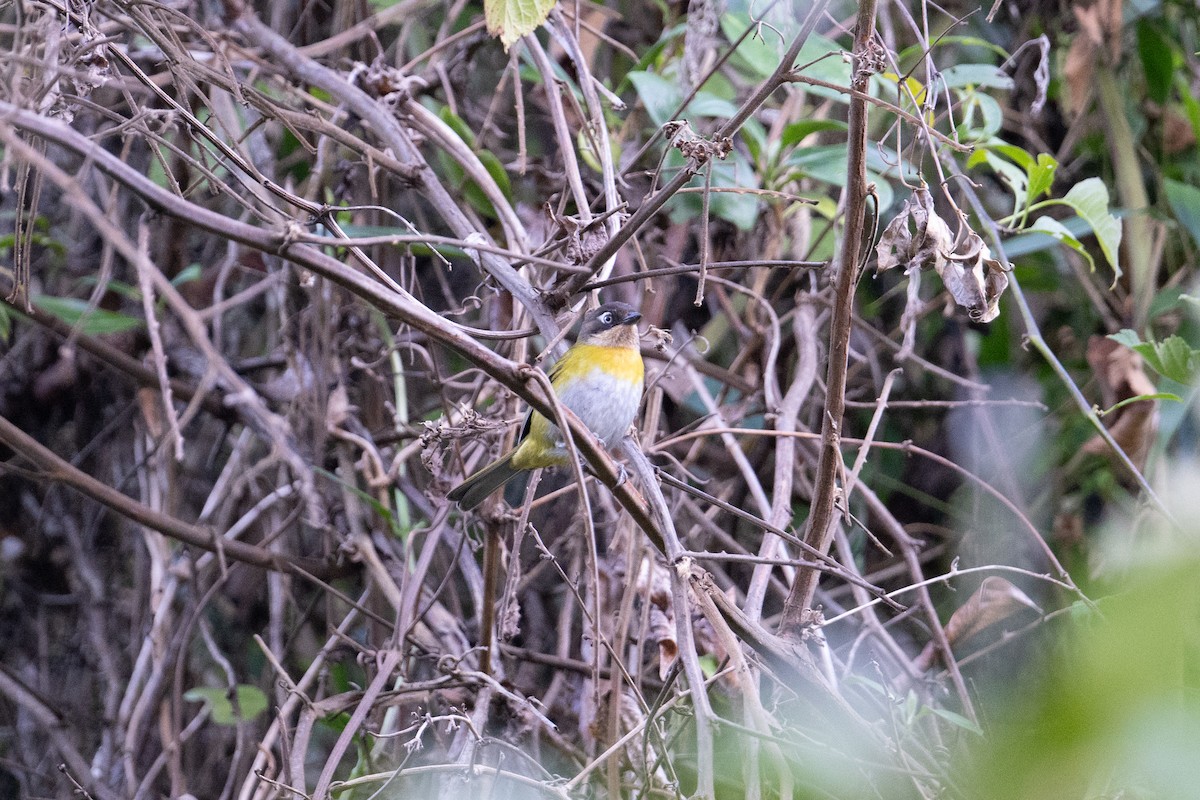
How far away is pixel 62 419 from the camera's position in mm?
4223

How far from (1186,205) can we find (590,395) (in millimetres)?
2335

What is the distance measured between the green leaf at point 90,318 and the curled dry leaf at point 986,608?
9.40 feet

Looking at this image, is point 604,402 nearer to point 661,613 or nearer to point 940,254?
point 661,613

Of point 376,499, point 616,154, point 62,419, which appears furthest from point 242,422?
point 616,154

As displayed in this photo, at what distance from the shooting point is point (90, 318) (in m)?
3.54

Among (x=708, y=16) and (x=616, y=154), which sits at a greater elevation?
(x=708, y=16)

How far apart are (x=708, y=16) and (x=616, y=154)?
0.55m

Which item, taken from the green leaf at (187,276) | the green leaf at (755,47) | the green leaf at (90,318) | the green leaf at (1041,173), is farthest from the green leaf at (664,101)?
the green leaf at (90,318)

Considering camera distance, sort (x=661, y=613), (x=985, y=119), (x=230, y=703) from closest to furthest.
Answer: (x=661, y=613), (x=985, y=119), (x=230, y=703)

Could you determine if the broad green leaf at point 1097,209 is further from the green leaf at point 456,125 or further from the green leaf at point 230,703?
the green leaf at point 230,703

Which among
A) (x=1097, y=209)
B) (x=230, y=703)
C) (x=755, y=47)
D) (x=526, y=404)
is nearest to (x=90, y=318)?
(x=230, y=703)

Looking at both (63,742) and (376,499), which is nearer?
(376,499)

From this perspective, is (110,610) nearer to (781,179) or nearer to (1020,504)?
(781,179)

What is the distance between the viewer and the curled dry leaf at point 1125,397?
129 inches
